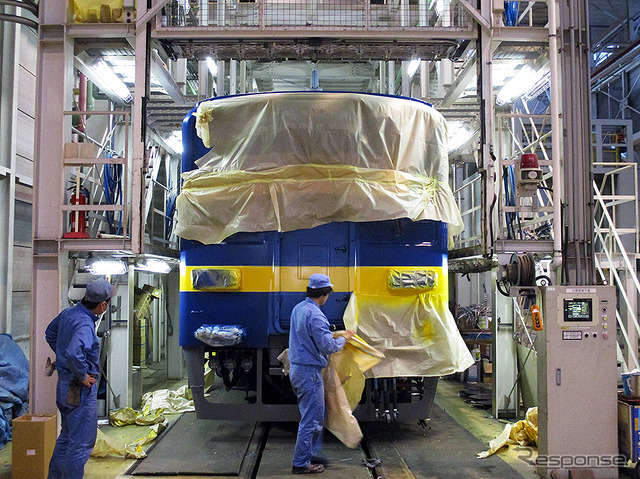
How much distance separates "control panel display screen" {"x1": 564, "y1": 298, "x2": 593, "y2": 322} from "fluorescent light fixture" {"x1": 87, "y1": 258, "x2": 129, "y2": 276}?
474 centimetres

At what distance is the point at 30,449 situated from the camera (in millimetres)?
4902

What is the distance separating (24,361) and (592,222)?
6.69 metres

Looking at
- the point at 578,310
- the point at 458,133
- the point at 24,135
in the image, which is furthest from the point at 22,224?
the point at 578,310

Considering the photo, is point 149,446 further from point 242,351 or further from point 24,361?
point 24,361

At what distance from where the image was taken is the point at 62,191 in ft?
17.9

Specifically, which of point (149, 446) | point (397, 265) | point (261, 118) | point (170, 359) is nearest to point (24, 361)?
point (149, 446)

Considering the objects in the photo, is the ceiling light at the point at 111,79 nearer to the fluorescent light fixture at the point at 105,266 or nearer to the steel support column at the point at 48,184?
the steel support column at the point at 48,184

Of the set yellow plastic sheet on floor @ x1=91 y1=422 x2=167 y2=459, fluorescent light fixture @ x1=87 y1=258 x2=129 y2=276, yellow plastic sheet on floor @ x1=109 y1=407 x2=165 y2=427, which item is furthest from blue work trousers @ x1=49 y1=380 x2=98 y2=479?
yellow plastic sheet on floor @ x1=109 y1=407 x2=165 y2=427

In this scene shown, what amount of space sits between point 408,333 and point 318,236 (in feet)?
4.21

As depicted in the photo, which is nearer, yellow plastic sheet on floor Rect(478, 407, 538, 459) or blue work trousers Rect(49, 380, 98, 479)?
blue work trousers Rect(49, 380, 98, 479)

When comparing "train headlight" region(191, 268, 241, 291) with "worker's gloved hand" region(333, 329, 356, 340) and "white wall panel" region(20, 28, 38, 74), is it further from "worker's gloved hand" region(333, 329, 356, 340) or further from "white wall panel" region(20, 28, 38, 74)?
"white wall panel" region(20, 28, 38, 74)

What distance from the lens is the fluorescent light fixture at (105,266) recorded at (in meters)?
5.96

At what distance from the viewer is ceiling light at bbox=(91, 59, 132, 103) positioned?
6.34 metres

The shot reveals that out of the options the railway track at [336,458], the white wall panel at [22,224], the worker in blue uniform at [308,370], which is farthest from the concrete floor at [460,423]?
the white wall panel at [22,224]
